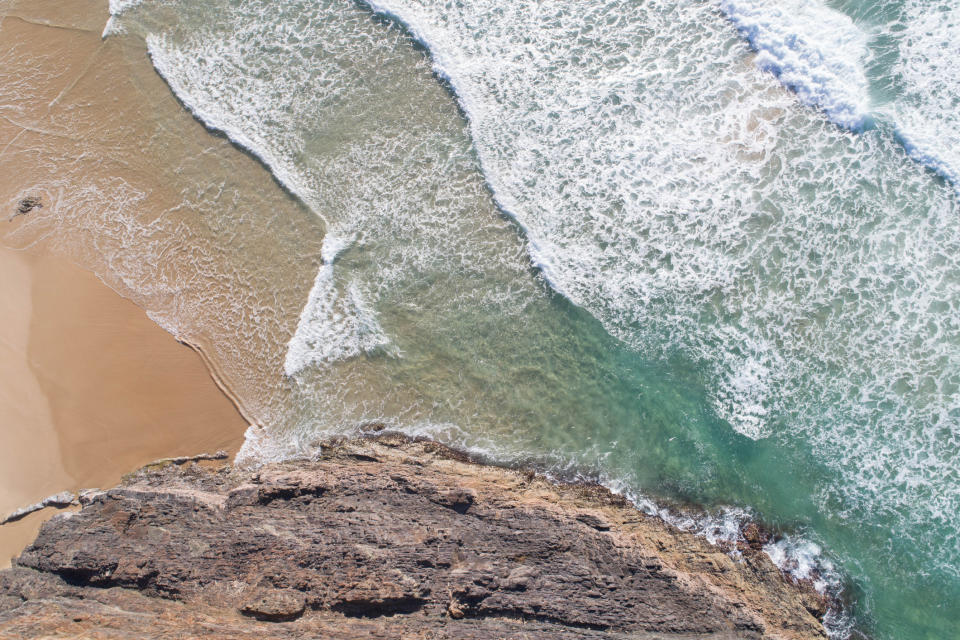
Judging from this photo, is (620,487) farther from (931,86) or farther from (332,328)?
(931,86)

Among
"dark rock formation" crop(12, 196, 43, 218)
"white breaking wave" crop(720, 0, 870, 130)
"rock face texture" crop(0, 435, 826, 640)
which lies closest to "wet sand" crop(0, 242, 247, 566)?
"dark rock formation" crop(12, 196, 43, 218)

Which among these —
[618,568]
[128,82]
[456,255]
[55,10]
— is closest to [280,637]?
[618,568]

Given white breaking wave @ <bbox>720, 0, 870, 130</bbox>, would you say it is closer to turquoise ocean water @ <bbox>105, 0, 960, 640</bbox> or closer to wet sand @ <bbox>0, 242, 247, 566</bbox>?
turquoise ocean water @ <bbox>105, 0, 960, 640</bbox>

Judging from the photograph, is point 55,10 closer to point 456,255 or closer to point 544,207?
point 456,255

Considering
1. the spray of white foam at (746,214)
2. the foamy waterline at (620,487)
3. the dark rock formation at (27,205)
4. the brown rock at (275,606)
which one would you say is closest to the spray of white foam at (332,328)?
the foamy waterline at (620,487)

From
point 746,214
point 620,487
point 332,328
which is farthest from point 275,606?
point 746,214

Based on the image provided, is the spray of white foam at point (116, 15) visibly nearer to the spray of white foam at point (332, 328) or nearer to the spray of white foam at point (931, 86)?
the spray of white foam at point (332, 328)
